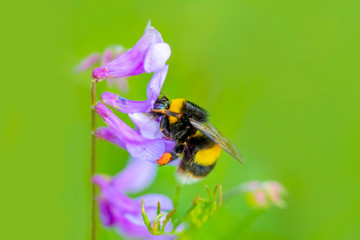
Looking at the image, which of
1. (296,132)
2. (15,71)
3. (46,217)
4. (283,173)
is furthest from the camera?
(296,132)

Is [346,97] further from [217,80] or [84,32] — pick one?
[84,32]

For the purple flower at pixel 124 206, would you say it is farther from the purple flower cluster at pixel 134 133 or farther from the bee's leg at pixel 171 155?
the bee's leg at pixel 171 155

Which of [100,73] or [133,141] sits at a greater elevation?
[100,73]

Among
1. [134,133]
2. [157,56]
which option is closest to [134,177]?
[134,133]

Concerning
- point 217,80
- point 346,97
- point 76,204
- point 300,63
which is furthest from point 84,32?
point 346,97

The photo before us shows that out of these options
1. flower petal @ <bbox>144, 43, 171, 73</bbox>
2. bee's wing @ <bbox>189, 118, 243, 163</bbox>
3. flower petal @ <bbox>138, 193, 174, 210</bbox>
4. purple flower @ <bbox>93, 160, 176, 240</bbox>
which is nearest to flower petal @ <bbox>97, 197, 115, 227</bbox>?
purple flower @ <bbox>93, 160, 176, 240</bbox>

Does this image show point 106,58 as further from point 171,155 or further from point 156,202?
point 156,202

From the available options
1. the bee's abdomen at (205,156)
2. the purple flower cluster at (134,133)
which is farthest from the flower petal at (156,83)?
the bee's abdomen at (205,156)
